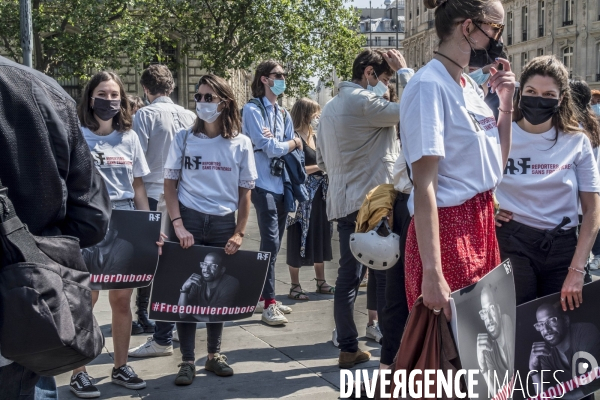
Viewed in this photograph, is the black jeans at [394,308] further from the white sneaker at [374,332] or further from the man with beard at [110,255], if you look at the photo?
the white sneaker at [374,332]

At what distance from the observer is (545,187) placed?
3.97m

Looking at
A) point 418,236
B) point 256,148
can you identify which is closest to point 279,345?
point 256,148

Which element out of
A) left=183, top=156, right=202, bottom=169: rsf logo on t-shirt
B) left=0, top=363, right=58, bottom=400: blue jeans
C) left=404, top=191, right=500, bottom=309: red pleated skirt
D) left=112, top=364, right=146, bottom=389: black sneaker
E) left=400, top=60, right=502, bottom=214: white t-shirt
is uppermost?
left=400, top=60, right=502, bottom=214: white t-shirt

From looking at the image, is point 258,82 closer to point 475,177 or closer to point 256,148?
point 256,148

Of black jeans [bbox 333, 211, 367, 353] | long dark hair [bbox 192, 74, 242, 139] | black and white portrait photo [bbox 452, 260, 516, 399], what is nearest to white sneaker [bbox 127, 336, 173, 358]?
black jeans [bbox 333, 211, 367, 353]

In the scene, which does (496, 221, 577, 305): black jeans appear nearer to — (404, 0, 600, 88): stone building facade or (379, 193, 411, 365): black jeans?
(379, 193, 411, 365): black jeans

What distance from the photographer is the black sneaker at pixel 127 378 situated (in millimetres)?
4891

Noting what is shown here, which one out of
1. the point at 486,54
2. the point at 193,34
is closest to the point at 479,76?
the point at 486,54

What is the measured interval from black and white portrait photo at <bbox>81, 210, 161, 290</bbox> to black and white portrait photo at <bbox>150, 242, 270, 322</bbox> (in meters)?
0.14

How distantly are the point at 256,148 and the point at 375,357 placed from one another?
7.23 ft

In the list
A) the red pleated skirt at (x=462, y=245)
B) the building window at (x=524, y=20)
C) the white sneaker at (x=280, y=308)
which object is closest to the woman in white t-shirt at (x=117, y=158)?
the white sneaker at (x=280, y=308)

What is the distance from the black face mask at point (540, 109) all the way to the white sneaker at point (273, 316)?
316 centimetres

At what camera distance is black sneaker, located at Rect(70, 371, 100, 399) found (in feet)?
15.5

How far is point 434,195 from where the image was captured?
2867 millimetres
